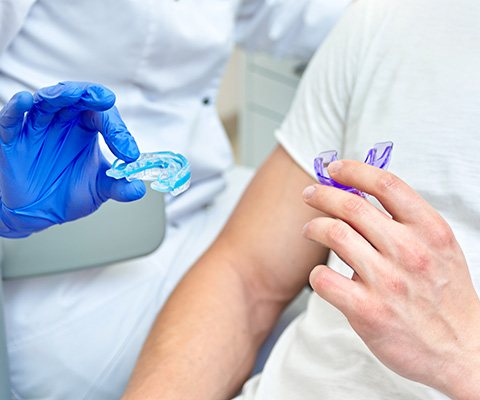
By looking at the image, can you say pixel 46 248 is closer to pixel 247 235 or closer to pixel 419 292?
pixel 247 235

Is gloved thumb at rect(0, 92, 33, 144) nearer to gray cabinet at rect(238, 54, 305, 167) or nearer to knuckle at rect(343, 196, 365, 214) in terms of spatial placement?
knuckle at rect(343, 196, 365, 214)

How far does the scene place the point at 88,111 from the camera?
0.80m

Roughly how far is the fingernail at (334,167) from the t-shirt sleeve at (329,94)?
0.29m

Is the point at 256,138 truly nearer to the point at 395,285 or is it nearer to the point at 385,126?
the point at 385,126

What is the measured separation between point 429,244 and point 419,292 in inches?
1.9

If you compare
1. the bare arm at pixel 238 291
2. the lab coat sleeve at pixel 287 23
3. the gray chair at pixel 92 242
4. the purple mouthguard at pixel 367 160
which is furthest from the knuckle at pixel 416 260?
the lab coat sleeve at pixel 287 23

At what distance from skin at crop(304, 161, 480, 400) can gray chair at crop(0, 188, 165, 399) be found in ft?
1.47

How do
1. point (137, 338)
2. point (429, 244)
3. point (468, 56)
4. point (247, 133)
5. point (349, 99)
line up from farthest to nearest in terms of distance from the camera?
point (247, 133), point (137, 338), point (349, 99), point (468, 56), point (429, 244)

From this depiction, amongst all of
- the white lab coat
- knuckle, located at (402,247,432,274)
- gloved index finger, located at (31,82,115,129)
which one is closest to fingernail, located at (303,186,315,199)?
knuckle, located at (402,247,432,274)

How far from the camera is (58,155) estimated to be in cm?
84

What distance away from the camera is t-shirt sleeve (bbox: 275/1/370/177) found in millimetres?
1048

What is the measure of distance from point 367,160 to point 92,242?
0.48 m

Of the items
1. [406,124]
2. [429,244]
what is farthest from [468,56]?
[429,244]

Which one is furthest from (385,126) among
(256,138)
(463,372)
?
(256,138)
